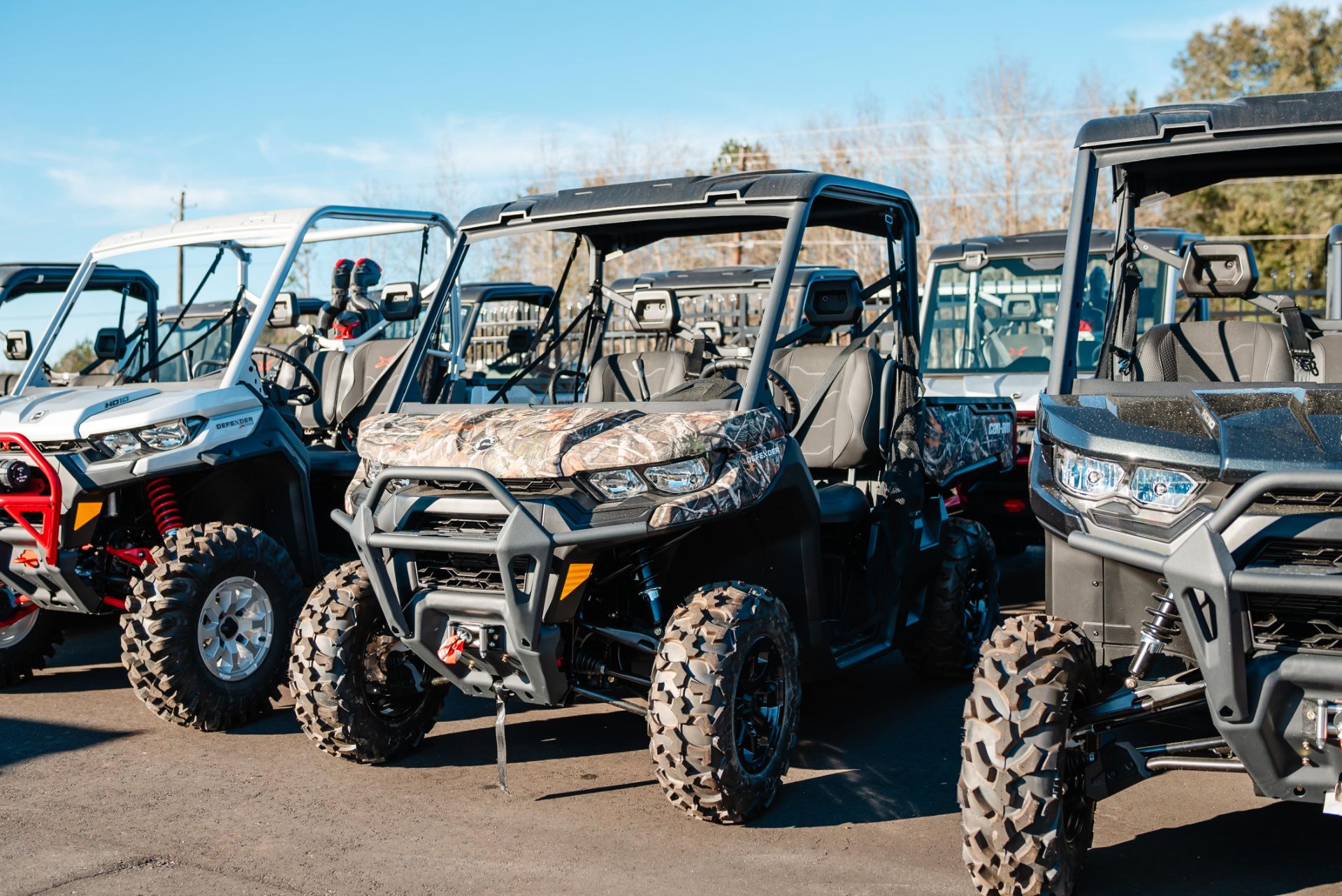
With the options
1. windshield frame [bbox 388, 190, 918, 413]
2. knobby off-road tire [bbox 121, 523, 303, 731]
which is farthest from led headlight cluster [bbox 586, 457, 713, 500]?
knobby off-road tire [bbox 121, 523, 303, 731]

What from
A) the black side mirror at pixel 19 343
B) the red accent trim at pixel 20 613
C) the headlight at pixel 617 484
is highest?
the black side mirror at pixel 19 343

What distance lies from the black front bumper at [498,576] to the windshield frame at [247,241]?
7.56 ft

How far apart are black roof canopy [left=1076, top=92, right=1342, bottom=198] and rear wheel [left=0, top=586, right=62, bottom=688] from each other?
19.9 feet

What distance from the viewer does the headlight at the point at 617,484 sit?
16.0ft

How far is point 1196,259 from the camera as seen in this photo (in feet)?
16.4

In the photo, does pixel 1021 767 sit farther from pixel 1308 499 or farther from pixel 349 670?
pixel 349 670

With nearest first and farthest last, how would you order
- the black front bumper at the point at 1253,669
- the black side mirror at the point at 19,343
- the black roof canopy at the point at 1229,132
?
the black front bumper at the point at 1253,669 → the black roof canopy at the point at 1229,132 → the black side mirror at the point at 19,343

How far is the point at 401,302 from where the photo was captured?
8.27 m

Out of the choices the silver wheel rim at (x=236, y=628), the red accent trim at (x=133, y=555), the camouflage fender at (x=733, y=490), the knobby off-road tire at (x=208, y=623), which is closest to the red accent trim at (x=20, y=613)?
the red accent trim at (x=133, y=555)

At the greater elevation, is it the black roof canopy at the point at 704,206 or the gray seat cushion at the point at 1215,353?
the black roof canopy at the point at 704,206

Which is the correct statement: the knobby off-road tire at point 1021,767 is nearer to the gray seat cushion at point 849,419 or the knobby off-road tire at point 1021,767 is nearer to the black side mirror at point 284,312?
the gray seat cushion at point 849,419

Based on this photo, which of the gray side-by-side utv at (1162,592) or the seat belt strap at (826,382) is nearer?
the gray side-by-side utv at (1162,592)

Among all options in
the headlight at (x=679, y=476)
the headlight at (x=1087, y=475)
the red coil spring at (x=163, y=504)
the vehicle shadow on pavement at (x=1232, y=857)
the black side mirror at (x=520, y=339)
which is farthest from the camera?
the black side mirror at (x=520, y=339)

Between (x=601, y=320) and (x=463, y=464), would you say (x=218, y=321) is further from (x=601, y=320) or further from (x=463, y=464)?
(x=463, y=464)
